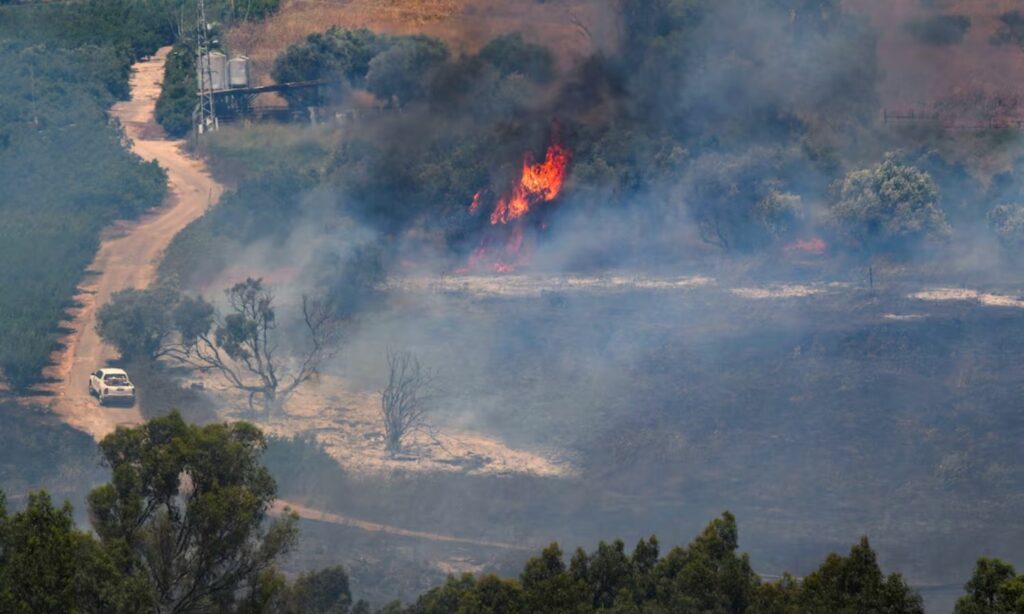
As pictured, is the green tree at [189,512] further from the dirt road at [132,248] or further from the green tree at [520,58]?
the green tree at [520,58]

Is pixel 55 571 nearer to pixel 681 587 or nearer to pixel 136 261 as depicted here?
pixel 681 587

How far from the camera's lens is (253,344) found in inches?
2746

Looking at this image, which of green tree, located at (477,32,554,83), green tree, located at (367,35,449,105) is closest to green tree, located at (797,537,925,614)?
green tree, located at (477,32,554,83)

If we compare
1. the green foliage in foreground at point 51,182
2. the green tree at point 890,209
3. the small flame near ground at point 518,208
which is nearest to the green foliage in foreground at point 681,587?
the green foliage in foreground at point 51,182

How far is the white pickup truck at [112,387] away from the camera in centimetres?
6762

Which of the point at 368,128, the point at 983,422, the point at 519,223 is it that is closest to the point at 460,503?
the point at 983,422

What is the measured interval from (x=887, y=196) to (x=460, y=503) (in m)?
29.0

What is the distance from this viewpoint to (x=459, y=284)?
7831cm

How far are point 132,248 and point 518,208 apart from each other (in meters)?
18.2

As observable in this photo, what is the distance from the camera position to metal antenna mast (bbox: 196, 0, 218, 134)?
102m

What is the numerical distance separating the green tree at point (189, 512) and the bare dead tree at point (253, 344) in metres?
26.5

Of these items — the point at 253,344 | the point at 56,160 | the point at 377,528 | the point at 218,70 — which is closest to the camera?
the point at 377,528

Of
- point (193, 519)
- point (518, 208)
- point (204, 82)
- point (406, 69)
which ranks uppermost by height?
point (204, 82)

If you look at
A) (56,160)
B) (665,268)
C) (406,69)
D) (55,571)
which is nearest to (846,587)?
(55,571)
